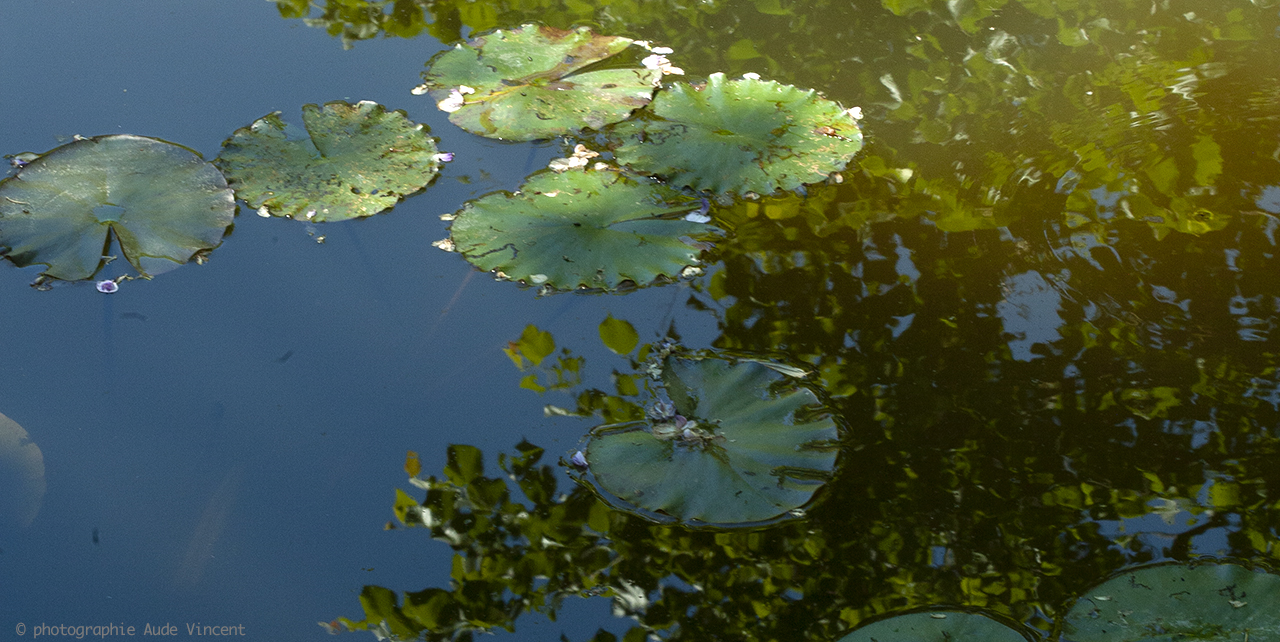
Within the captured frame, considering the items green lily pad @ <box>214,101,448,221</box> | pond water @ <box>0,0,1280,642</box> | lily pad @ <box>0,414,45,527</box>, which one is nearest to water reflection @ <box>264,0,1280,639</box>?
pond water @ <box>0,0,1280,642</box>

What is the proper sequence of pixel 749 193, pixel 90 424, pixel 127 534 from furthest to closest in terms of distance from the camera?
pixel 749 193
pixel 90 424
pixel 127 534

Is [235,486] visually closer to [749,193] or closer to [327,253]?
[327,253]

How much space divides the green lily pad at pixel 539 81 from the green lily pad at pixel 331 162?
0.22m

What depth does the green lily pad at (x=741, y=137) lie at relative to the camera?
2.88m

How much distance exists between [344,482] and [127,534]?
47 cm

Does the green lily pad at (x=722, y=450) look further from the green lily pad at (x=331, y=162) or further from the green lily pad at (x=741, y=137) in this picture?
the green lily pad at (x=331, y=162)

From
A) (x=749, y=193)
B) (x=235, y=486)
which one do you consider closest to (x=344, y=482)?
(x=235, y=486)

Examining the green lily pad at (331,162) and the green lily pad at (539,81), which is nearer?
the green lily pad at (331,162)

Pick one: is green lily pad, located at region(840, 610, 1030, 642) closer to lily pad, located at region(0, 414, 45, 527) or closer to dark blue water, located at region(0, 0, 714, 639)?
dark blue water, located at region(0, 0, 714, 639)

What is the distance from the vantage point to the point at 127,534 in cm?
203

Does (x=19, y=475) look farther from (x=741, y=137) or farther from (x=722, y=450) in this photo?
(x=741, y=137)

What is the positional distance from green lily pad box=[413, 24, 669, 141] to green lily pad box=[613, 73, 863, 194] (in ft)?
0.45

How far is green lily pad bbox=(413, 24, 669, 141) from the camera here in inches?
121

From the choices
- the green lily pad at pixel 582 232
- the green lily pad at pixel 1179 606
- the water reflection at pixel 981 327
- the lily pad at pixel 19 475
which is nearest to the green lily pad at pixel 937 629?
the water reflection at pixel 981 327
